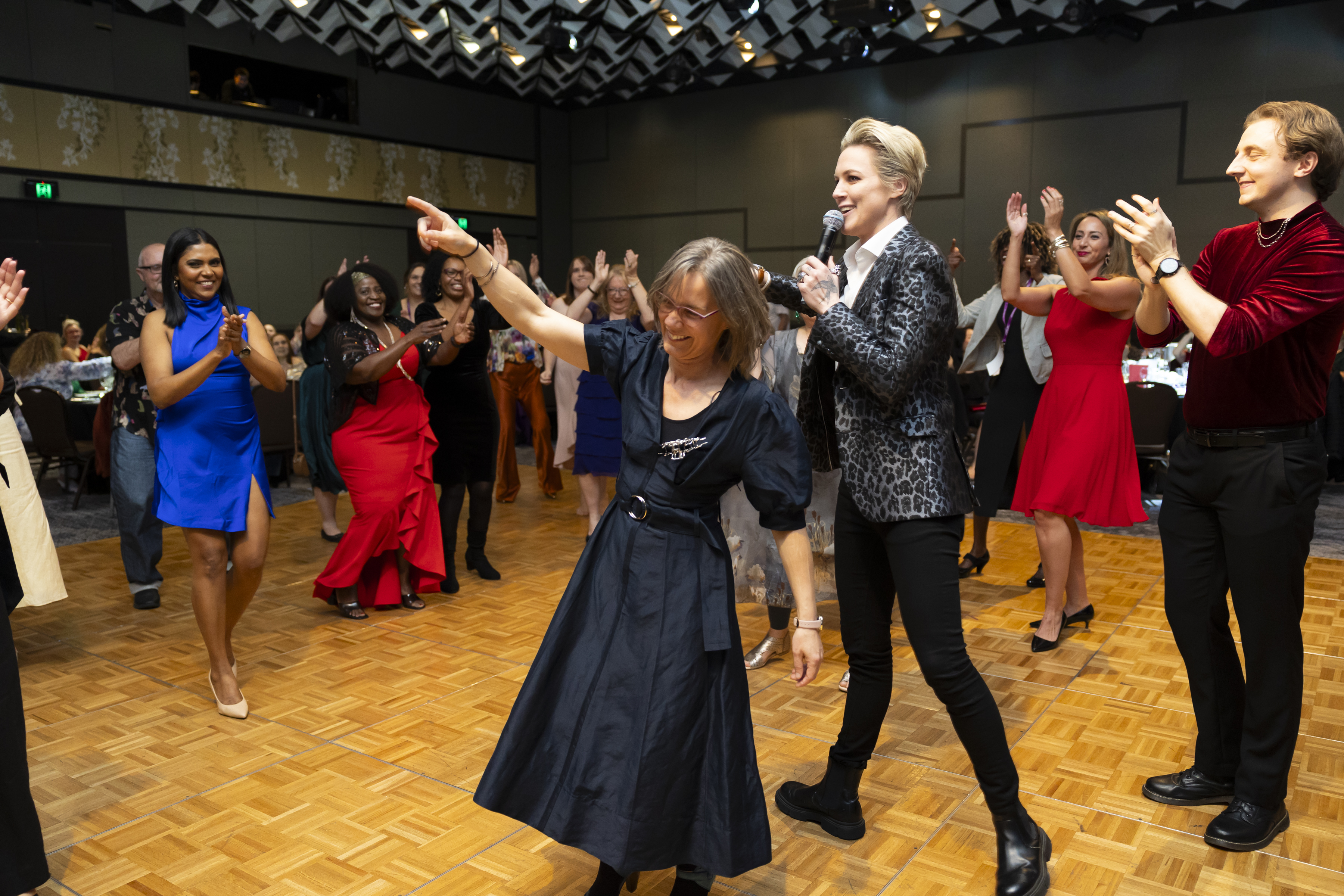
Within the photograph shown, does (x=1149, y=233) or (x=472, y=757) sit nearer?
(x=1149, y=233)

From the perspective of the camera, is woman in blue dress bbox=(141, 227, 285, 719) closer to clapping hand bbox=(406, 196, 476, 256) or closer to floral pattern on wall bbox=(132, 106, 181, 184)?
clapping hand bbox=(406, 196, 476, 256)

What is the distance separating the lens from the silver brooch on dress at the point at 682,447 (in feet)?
5.84

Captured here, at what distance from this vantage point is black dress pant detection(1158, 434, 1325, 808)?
7.13 feet

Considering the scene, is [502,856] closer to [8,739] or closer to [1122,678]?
[8,739]

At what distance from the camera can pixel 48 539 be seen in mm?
3766

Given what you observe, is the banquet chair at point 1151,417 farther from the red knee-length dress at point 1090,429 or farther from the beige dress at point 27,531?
the beige dress at point 27,531

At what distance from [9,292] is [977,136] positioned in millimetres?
9905

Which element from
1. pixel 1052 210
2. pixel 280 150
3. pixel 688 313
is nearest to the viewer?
pixel 688 313

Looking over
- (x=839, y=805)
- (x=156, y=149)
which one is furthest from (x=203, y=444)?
(x=156, y=149)

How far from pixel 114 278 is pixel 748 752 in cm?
985

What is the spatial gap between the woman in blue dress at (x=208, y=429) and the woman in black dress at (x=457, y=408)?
55.3 inches

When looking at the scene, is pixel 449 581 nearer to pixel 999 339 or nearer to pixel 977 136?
pixel 999 339

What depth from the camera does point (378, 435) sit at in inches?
168

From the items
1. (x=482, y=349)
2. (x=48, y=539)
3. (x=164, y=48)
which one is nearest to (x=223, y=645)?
(x=48, y=539)
